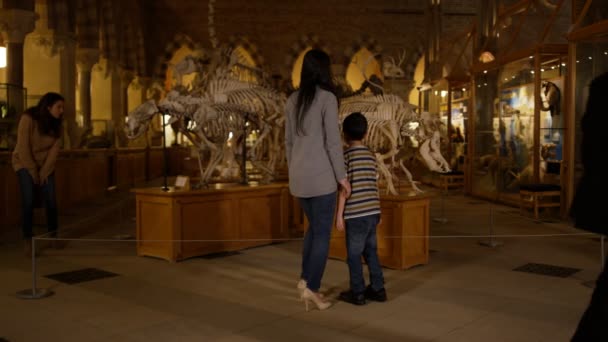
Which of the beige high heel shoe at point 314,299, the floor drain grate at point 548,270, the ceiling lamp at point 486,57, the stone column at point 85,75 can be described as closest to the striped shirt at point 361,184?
the beige high heel shoe at point 314,299

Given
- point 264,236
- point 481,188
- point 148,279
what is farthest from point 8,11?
point 481,188

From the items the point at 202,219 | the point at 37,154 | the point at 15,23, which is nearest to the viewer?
the point at 202,219

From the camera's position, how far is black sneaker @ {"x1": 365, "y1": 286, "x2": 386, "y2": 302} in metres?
5.09

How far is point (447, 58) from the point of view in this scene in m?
18.3

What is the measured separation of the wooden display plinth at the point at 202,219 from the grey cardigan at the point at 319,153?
2166 mm

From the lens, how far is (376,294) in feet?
16.7

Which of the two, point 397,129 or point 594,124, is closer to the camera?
Result: point 594,124

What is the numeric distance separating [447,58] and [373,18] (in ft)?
33.1

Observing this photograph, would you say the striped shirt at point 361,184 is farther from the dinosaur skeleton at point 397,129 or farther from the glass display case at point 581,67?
the glass display case at point 581,67

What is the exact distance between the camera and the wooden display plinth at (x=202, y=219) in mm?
6777

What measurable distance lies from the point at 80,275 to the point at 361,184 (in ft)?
9.83

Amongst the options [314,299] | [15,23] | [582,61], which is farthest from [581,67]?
[15,23]

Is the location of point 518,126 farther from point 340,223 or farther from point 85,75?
point 85,75

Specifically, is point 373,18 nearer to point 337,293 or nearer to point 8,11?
point 8,11
